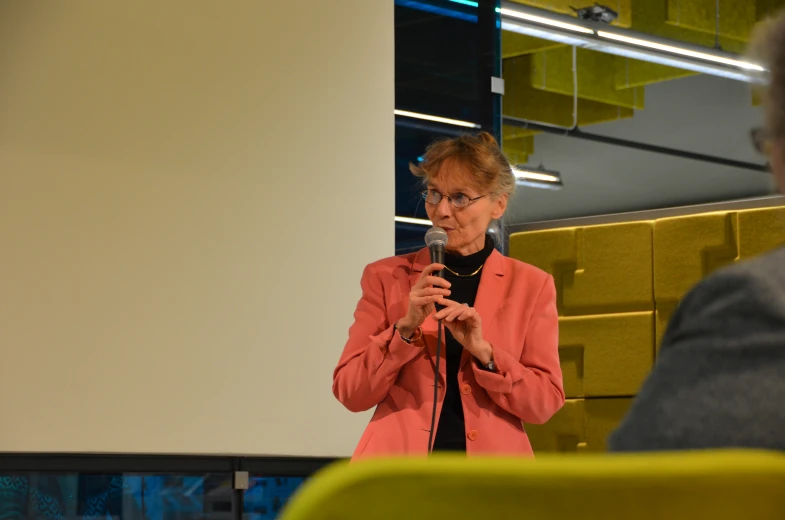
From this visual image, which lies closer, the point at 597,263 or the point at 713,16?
the point at 597,263

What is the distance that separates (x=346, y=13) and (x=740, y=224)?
5.75ft

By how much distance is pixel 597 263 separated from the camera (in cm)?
414

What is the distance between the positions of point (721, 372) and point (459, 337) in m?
1.71

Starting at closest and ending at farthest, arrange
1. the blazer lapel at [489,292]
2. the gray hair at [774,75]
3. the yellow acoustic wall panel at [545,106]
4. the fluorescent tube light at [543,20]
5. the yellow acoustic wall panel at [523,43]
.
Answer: the gray hair at [774,75] → the blazer lapel at [489,292] → the fluorescent tube light at [543,20] → the yellow acoustic wall panel at [523,43] → the yellow acoustic wall panel at [545,106]

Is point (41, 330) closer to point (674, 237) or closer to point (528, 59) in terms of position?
point (674, 237)

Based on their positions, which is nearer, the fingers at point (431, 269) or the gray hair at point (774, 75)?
the gray hair at point (774, 75)

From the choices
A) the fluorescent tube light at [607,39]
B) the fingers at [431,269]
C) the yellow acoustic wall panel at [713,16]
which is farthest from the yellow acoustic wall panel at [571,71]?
the fingers at [431,269]

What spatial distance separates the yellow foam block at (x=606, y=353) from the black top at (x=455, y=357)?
132 centimetres

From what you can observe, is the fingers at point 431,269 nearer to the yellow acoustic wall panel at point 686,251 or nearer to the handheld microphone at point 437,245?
the handheld microphone at point 437,245

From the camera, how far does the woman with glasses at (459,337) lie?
99.0 inches

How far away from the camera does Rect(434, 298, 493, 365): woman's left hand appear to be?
2.44 meters

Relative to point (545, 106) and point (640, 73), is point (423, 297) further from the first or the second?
point (545, 106)

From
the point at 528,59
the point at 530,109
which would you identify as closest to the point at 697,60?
the point at 528,59

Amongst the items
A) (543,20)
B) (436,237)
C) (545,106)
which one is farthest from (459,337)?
(545,106)
